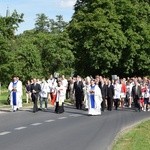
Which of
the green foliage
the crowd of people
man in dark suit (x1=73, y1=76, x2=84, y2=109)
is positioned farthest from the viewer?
the green foliage

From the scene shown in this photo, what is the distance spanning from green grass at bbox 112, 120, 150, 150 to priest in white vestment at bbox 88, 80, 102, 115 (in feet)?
30.1

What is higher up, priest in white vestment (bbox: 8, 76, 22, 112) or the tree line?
the tree line

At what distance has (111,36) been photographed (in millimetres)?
56531

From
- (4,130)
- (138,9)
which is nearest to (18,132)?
(4,130)

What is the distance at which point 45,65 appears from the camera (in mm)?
46812

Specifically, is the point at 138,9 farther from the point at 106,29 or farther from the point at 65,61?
the point at 65,61

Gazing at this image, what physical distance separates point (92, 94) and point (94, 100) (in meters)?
0.34

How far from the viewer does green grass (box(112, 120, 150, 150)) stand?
13984 mm

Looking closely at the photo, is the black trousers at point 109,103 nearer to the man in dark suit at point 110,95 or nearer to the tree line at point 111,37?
the man in dark suit at point 110,95

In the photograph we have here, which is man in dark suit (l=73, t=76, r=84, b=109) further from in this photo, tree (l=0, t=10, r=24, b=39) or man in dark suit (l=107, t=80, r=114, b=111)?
tree (l=0, t=10, r=24, b=39)

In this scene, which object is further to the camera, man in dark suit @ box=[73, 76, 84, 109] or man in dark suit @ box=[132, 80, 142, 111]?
man in dark suit @ box=[73, 76, 84, 109]

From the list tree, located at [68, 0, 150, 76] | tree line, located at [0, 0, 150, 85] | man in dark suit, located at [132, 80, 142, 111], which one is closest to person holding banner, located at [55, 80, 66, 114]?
man in dark suit, located at [132, 80, 142, 111]

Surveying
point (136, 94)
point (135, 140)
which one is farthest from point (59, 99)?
point (135, 140)

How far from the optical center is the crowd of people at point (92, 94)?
94.6 ft
